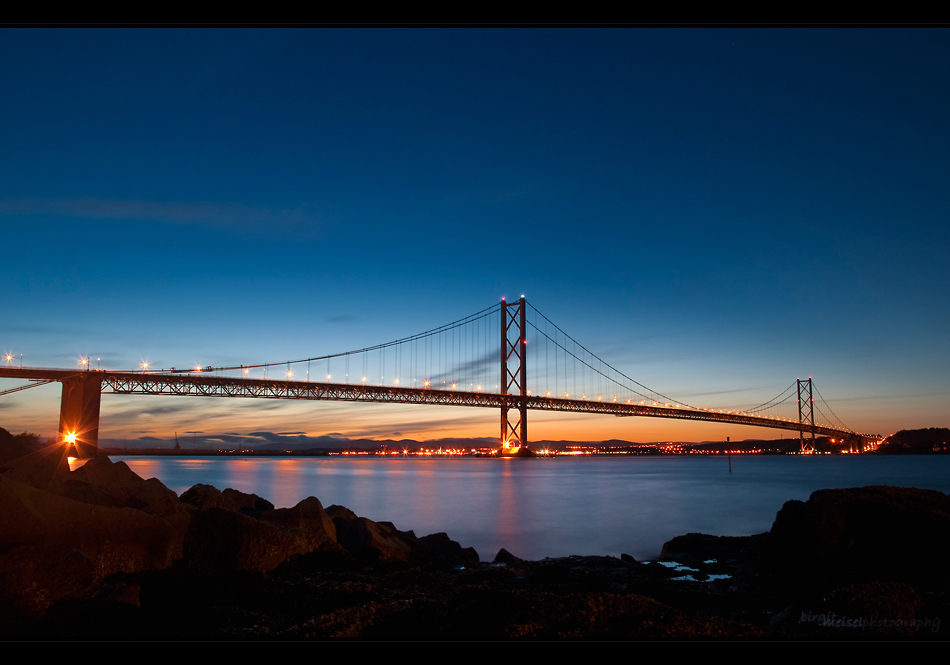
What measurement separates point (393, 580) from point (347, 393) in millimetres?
44442

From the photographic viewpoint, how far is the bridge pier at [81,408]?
36031 mm

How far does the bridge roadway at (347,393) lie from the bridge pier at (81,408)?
29 cm

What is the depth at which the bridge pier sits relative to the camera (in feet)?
118

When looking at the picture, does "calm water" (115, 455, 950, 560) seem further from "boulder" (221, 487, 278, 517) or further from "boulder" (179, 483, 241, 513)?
"boulder" (179, 483, 241, 513)

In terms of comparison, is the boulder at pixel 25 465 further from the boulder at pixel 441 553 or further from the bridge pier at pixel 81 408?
the bridge pier at pixel 81 408

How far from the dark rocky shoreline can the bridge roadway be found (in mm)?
37373

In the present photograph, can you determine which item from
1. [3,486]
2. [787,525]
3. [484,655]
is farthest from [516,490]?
[484,655]

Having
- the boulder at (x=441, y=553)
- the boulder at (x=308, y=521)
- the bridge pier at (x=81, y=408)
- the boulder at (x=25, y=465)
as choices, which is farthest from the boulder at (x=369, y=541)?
the bridge pier at (x=81, y=408)

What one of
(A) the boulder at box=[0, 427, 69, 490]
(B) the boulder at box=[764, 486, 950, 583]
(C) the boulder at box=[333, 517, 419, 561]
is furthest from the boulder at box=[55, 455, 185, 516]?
(B) the boulder at box=[764, 486, 950, 583]

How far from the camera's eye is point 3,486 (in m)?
5.86

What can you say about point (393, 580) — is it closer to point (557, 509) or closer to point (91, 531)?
point (91, 531)

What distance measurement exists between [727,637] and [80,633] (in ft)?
16.5
